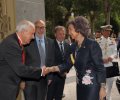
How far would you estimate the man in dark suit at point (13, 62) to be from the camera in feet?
20.3

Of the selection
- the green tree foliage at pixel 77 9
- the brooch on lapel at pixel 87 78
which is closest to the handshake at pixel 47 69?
the brooch on lapel at pixel 87 78

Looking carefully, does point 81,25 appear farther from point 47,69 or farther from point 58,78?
point 58,78

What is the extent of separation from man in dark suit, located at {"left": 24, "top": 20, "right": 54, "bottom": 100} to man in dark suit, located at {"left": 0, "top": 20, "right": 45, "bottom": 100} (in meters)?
1.27

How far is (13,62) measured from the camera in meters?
6.18

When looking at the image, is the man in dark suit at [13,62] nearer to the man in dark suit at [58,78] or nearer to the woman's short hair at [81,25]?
the woman's short hair at [81,25]

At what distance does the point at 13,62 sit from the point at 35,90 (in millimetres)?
1811

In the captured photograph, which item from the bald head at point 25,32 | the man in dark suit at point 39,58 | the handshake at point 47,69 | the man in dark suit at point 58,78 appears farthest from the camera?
the man in dark suit at point 58,78

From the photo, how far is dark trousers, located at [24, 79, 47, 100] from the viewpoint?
7.84m

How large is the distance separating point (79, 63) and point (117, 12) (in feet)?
123

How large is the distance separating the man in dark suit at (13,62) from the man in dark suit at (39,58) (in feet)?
4.18

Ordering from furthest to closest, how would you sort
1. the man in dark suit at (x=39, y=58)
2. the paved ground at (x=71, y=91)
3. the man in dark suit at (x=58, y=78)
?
the paved ground at (x=71, y=91) → the man in dark suit at (x=58, y=78) → the man in dark suit at (x=39, y=58)

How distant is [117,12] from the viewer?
144 ft

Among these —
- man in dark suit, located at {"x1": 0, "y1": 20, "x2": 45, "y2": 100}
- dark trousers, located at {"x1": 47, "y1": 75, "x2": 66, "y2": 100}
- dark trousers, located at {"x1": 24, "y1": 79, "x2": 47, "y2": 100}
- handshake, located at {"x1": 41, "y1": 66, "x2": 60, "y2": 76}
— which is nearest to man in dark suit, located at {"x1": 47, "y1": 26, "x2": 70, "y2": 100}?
dark trousers, located at {"x1": 47, "y1": 75, "x2": 66, "y2": 100}

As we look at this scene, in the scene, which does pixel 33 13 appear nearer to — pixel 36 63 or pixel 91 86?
pixel 36 63
